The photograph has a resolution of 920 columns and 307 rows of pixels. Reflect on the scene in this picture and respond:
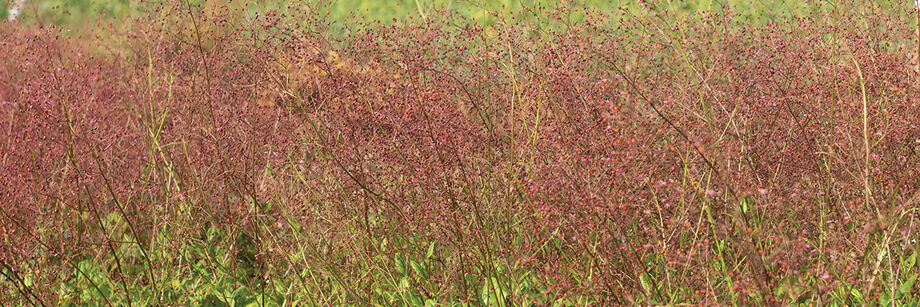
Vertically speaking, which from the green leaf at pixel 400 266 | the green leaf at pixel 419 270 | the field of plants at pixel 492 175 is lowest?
the green leaf at pixel 400 266

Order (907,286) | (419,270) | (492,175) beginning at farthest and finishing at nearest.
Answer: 1. (419,270)
2. (492,175)
3. (907,286)

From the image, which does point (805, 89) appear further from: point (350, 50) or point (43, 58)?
point (43, 58)

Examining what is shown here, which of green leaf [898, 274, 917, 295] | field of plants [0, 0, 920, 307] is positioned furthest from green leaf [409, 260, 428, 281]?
green leaf [898, 274, 917, 295]

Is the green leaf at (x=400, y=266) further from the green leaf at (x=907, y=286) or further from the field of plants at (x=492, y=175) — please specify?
the green leaf at (x=907, y=286)

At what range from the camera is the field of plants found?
2334mm

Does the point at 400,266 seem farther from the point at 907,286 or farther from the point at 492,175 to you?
the point at 907,286

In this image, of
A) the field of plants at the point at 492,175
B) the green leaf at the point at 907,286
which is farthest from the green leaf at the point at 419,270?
the green leaf at the point at 907,286

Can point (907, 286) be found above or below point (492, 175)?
below

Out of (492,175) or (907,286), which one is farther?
(492,175)

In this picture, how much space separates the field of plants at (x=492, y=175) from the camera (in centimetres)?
233

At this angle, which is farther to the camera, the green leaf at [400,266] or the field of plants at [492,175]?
the green leaf at [400,266]

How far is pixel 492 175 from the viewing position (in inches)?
101

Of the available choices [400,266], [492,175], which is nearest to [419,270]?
[400,266]

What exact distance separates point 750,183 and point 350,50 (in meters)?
1.64
